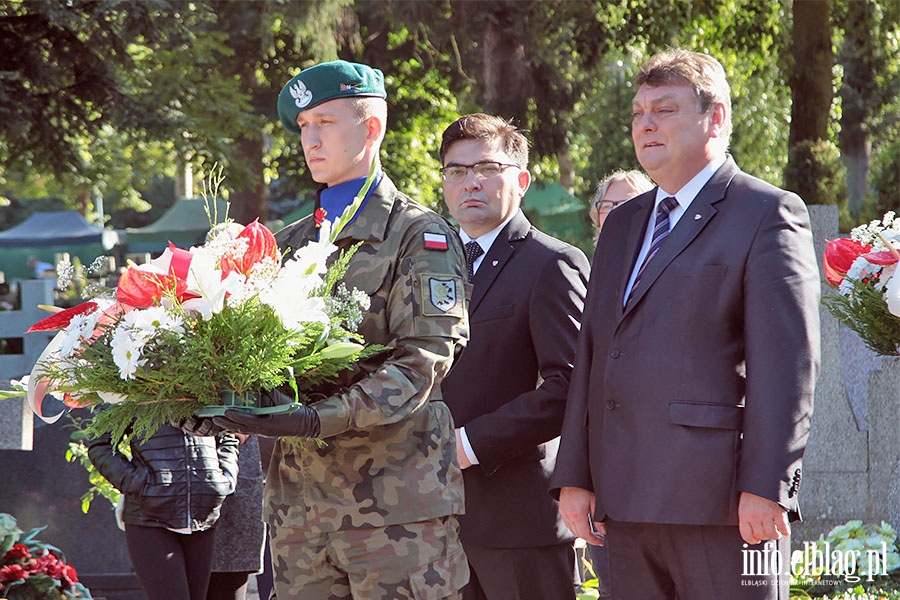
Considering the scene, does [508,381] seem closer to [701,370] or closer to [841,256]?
[701,370]

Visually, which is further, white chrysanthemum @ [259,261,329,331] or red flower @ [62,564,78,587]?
red flower @ [62,564,78,587]

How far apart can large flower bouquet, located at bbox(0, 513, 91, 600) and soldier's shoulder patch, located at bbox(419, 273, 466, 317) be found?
3.60 meters

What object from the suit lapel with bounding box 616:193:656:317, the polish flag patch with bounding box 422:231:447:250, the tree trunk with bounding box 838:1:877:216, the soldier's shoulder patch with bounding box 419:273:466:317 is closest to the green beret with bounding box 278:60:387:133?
the polish flag patch with bounding box 422:231:447:250

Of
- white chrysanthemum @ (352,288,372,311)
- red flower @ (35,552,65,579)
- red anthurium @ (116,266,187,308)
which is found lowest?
red flower @ (35,552,65,579)

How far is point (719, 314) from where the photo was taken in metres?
3.25

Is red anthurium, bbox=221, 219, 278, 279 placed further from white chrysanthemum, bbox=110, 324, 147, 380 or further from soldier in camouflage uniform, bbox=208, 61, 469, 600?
soldier in camouflage uniform, bbox=208, 61, 469, 600

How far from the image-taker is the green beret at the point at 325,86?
11.1ft

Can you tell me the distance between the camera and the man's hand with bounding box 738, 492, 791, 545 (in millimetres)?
3064

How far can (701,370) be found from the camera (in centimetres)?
324

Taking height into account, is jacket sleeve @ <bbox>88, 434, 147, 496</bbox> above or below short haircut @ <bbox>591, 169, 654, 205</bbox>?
below

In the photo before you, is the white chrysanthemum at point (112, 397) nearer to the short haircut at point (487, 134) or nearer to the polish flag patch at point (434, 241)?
the polish flag patch at point (434, 241)

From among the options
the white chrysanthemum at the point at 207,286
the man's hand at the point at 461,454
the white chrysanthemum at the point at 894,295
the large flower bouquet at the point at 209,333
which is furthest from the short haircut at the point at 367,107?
the white chrysanthemum at the point at 894,295

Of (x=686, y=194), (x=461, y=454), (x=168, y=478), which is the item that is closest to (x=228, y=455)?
(x=168, y=478)

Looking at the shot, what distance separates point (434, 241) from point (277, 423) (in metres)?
0.79
